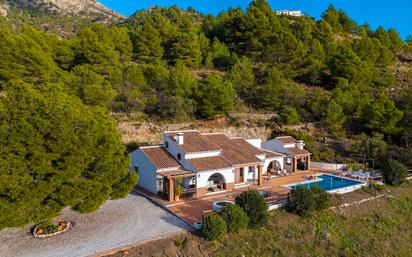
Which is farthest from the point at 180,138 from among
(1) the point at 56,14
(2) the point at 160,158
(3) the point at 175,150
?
(1) the point at 56,14

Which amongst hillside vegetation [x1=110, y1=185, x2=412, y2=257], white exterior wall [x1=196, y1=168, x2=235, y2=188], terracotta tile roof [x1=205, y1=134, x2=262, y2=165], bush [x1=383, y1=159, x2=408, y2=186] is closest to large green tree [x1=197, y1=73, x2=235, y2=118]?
terracotta tile roof [x1=205, y1=134, x2=262, y2=165]

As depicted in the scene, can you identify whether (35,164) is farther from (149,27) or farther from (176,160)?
(149,27)

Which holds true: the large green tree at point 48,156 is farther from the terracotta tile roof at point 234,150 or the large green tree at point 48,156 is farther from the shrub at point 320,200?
the shrub at point 320,200

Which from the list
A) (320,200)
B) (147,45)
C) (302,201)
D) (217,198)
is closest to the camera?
(302,201)

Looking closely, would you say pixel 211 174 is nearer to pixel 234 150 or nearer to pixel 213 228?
pixel 234 150

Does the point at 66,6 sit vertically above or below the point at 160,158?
above

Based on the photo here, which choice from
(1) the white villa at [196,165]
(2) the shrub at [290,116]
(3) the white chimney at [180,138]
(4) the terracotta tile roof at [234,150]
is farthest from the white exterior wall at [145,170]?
(2) the shrub at [290,116]

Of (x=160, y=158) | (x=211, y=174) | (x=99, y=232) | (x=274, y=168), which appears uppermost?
(x=160, y=158)
